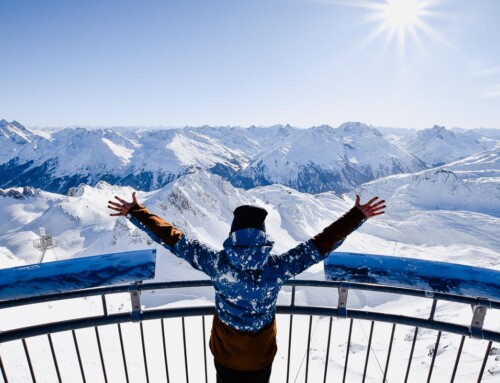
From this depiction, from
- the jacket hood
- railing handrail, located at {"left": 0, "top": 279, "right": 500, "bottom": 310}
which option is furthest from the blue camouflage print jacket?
railing handrail, located at {"left": 0, "top": 279, "right": 500, "bottom": 310}

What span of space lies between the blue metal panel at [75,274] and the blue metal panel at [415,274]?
212 cm

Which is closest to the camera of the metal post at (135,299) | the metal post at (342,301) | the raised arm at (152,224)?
the raised arm at (152,224)

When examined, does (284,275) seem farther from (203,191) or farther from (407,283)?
(203,191)

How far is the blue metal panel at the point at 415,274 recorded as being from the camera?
3.40m

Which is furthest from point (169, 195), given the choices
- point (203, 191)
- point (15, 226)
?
point (15, 226)

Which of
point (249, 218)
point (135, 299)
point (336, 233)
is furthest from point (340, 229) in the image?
point (135, 299)

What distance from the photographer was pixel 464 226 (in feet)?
568

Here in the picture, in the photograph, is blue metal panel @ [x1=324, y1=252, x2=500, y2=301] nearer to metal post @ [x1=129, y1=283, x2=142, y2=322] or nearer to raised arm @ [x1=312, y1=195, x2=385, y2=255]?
raised arm @ [x1=312, y1=195, x2=385, y2=255]

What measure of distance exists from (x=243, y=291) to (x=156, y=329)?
19.6m

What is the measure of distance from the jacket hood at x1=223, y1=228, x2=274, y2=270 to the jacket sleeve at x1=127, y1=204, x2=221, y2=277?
23cm

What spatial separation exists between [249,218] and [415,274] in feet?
6.87

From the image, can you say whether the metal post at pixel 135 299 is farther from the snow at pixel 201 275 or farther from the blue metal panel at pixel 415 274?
the snow at pixel 201 275

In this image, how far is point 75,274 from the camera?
361cm

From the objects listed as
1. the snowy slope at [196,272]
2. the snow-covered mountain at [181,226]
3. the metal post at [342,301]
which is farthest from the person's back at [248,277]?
the snow-covered mountain at [181,226]
